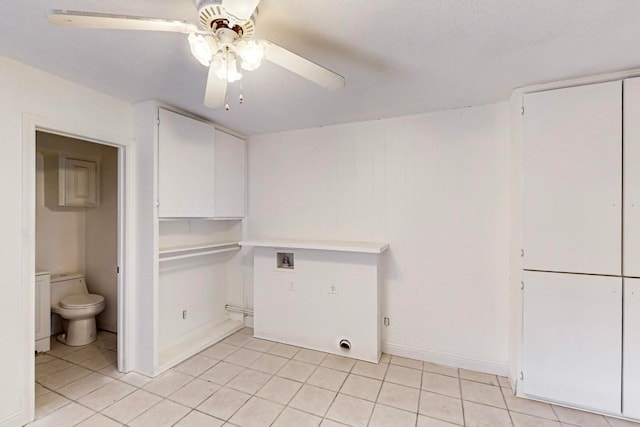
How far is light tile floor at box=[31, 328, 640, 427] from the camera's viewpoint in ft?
6.43

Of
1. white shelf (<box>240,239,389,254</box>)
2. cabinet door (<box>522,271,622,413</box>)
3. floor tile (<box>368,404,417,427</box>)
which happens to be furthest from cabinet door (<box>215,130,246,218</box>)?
cabinet door (<box>522,271,622,413</box>)

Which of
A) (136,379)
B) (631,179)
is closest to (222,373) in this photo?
(136,379)

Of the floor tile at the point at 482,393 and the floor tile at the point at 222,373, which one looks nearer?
the floor tile at the point at 482,393

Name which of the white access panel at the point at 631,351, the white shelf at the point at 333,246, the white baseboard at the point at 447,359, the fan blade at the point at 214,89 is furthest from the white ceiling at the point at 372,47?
the white baseboard at the point at 447,359

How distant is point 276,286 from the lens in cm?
317

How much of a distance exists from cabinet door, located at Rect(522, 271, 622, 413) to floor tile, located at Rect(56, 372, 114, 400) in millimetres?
3310

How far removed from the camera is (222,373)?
2533mm

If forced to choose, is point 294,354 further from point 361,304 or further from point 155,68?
point 155,68

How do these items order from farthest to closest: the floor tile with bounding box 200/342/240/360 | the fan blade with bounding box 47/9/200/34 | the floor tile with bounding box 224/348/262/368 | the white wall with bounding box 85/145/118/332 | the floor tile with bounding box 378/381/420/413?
the white wall with bounding box 85/145/118/332 < the floor tile with bounding box 200/342/240/360 < the floor tile with bounding box 224/348/262/368 < the floor tile with bounding box 378/381/420/413 < the fan blade with bounding box 47/9/200/34

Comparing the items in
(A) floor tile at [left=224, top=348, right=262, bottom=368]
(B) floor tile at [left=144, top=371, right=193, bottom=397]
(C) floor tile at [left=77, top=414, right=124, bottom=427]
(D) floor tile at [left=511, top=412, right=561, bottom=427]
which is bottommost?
(D) floor tile at [left=511, top=412, right=561, bottom=427]

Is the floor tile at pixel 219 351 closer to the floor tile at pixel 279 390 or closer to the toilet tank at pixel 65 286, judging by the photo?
the floor tile at pixel 279 390

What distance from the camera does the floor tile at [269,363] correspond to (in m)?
2.61

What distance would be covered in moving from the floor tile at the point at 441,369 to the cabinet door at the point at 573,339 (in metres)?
0.52

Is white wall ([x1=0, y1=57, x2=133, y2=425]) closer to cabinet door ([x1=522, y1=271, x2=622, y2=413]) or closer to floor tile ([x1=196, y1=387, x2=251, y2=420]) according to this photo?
floor tile ([x1=196, y1=387, x2=251, y2=420])
